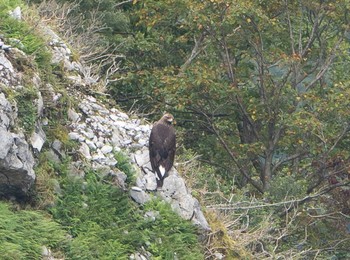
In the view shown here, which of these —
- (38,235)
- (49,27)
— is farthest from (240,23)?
(38,235)

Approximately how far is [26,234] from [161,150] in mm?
2451

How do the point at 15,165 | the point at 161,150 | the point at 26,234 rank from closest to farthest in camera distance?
the point at 26,234, the point at 15,165, the point at 161,150

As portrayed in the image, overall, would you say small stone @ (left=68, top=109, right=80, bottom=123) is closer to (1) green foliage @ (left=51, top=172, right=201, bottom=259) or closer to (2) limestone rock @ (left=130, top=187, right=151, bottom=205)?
(1) green foliage @ (left=51, top=172, right=201, bottom=259)

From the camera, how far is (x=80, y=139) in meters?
12.0

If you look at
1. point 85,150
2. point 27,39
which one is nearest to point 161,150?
point 85,150

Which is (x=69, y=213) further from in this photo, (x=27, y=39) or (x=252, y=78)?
(x=252, y=78)

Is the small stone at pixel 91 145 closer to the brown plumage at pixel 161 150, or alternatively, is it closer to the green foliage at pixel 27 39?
the brown plumage at pixel 161 150

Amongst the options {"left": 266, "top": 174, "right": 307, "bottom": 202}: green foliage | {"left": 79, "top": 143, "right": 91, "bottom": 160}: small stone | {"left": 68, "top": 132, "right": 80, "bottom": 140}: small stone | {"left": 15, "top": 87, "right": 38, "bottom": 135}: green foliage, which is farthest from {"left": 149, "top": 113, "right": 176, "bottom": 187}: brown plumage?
{"left": 266, "top": 174, "right": 307, "bottom": 202}: green foliage

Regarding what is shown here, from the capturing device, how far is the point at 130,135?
12.8 meters

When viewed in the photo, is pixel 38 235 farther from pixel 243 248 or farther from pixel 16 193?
pixel 243 248

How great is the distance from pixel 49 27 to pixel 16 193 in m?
3.13

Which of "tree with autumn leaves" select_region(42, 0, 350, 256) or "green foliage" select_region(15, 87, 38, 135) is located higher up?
"green foliage" select_region(15, 87, 38, 135)

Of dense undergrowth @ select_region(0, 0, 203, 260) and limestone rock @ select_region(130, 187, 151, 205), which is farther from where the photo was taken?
limestone rock @ select_region(130, 187, 151, 205)

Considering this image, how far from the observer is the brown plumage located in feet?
40.1
